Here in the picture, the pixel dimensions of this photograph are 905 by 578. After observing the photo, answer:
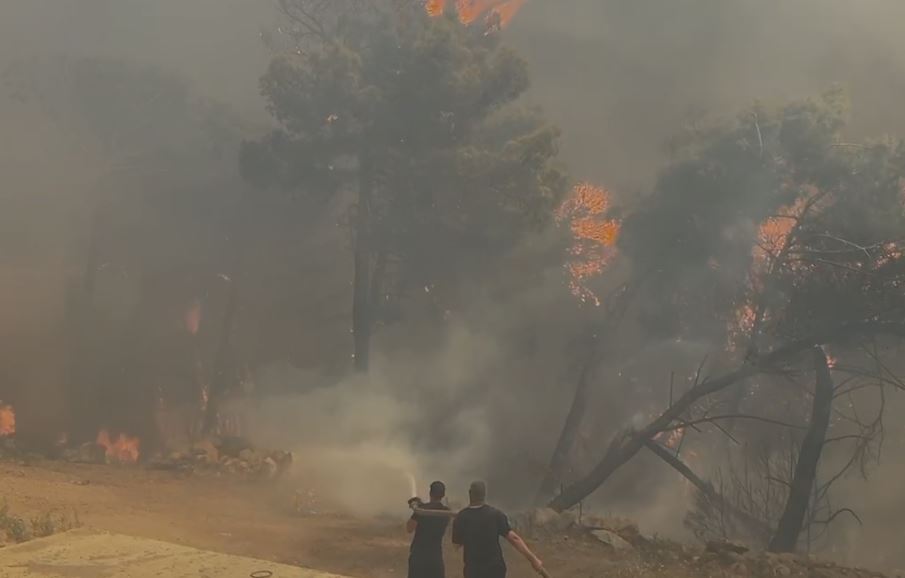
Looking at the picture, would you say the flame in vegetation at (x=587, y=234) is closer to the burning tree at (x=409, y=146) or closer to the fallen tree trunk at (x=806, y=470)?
the burning tree at (x=409, y=146)

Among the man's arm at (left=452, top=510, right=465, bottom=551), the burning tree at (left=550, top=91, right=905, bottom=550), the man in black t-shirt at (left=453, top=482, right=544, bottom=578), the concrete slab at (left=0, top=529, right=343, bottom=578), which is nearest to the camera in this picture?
the man in black t-shirt at (left=453, top=482, right=544, bottom=578)

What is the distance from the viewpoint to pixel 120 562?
21.4 feet

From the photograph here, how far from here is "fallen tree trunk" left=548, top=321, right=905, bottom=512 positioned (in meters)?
14.8

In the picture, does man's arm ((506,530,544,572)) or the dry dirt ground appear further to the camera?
the dry dirt ground

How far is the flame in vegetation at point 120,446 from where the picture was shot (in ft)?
72.3

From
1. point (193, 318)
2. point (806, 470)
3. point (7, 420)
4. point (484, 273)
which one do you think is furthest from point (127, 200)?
point (806, 470)

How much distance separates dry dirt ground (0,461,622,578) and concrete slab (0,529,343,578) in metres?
3.93

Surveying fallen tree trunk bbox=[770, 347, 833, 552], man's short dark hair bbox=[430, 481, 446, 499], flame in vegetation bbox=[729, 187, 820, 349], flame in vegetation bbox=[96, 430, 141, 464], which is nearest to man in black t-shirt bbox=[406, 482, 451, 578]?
man's short dark hair bbox=[430, 481, 446, 499]

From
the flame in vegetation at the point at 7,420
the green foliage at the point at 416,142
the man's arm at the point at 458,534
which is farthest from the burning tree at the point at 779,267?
the flame in vegetation at the point at 7,420

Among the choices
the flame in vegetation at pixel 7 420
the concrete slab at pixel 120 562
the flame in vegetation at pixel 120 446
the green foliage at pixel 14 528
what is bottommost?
the concrete slab at pixel 120 562

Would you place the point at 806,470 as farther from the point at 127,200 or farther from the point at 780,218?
the point at 127,200

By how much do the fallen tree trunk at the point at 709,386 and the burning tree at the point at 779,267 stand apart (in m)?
0.03

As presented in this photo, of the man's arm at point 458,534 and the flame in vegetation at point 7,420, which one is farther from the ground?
the flame in vegetation at point 7,420

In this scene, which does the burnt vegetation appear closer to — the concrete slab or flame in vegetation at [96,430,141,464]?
flame in vegetation at [96,430,141,464]
